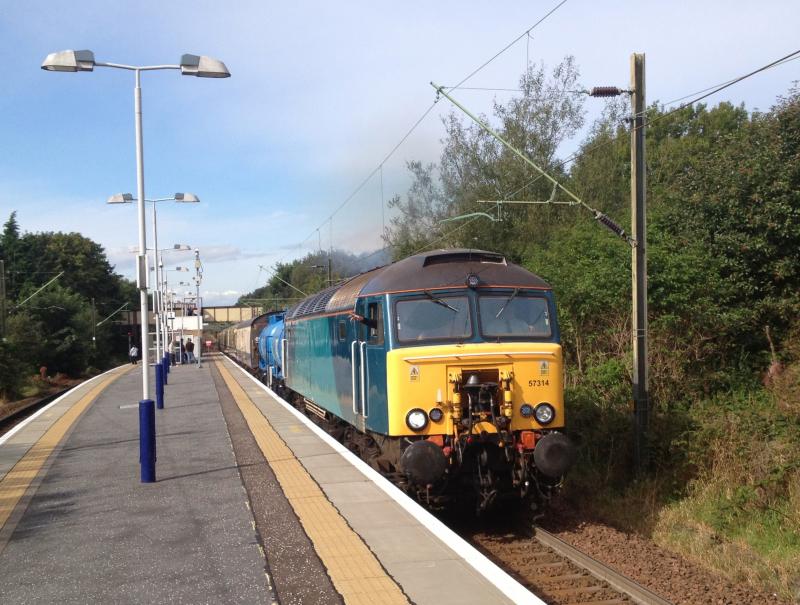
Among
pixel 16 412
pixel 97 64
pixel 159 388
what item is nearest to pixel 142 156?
pixel 97 64

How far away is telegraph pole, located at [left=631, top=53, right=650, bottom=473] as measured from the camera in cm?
1402

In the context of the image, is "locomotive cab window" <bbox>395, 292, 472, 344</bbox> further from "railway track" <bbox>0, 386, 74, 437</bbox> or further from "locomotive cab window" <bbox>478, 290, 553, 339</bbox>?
"railway track" <bbox>0, 386, 74, 437</bbox>

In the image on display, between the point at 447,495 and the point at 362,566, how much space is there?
308 centimetres

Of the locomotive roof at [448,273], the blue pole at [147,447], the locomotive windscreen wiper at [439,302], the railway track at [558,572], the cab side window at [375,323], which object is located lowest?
the railway track at [558,572]

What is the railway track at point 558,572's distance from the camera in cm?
792

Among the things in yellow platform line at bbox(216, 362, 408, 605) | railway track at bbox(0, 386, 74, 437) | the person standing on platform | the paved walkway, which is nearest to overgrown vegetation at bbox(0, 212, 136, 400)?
railway track at bbox(0, 386, 74, 437)

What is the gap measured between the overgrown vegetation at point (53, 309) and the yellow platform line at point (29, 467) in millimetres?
18853

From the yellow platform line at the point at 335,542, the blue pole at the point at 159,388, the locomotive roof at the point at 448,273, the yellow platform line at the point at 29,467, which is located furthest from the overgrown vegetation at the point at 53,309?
the locomotive roof at the point at 448,273

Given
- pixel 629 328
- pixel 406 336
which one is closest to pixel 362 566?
pixel 406 336

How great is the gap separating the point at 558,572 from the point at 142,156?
27.2 feet

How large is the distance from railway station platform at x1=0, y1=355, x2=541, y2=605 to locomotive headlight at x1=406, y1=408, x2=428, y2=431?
807mm

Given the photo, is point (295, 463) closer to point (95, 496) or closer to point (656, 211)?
point (95, 496)

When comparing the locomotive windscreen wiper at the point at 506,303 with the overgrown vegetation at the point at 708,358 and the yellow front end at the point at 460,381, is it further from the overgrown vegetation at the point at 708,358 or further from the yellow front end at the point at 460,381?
the overgrown vegetation at the point at 708,358

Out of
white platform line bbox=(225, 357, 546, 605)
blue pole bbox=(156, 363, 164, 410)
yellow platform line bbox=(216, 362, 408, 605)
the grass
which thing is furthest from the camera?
blue pole bbox=(156, 363, 164, 410)
